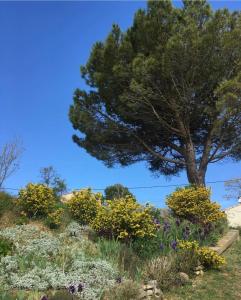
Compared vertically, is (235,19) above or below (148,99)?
above

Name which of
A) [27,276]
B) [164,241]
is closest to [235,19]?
[164,241]

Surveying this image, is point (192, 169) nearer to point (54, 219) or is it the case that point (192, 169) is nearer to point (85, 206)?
point (85, 206)

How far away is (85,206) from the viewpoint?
946cm

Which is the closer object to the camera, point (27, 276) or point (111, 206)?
point (27, 276)

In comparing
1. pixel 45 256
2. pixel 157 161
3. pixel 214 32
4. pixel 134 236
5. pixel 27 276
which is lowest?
pixel 27 276

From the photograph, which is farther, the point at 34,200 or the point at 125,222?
the point at 34,200

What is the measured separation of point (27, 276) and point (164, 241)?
327cm

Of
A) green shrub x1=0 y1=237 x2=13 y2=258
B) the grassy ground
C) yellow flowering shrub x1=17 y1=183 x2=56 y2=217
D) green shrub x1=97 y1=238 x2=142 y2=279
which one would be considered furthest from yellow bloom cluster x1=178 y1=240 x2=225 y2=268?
yellow flowering shrub x1=17 y1=183 x2=56 y2=217

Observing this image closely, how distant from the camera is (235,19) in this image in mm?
15875

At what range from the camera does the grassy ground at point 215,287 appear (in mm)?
6224

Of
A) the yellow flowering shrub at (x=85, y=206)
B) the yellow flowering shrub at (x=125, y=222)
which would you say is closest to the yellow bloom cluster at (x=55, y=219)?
the yellow flowering shrub at (x=85, y=206)

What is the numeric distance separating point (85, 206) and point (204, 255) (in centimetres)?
302

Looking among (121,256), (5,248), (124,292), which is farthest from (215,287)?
(5,248)

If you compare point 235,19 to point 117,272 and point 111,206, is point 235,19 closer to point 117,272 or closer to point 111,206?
point 111,206
